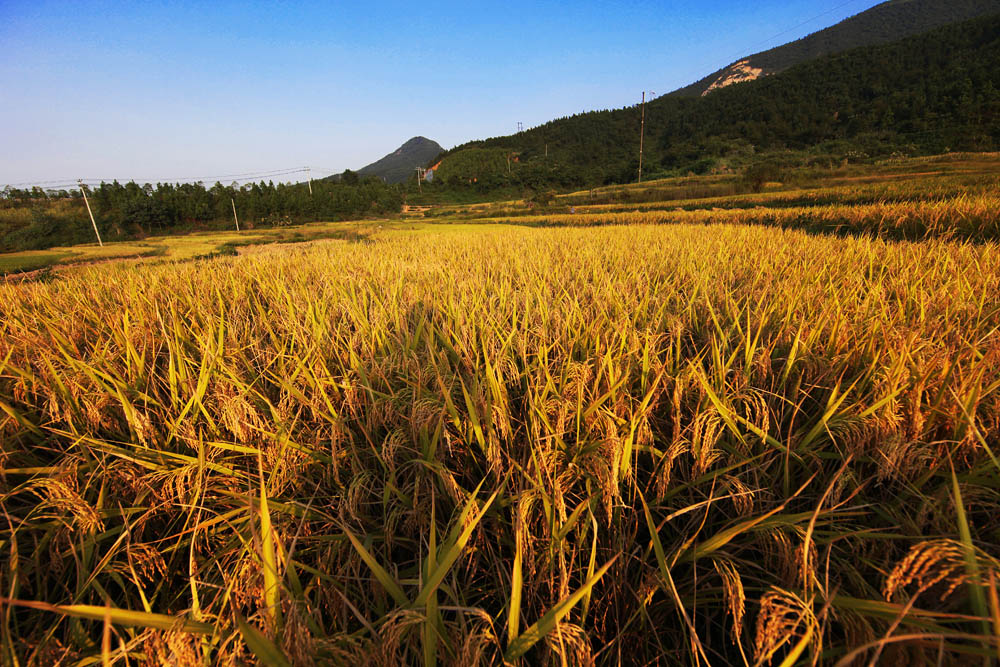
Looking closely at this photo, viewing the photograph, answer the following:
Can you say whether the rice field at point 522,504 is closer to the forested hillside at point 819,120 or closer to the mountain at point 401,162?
the forested hillside at point 819,120

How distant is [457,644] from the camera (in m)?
0.62

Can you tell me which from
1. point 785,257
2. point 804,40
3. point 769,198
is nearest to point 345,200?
point 769,198

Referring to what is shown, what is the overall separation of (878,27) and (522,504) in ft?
487

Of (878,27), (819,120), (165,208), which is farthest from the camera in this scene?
(878,27)

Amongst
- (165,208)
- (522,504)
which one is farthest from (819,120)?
(165,208)

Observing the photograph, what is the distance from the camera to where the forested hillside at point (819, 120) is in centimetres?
3609

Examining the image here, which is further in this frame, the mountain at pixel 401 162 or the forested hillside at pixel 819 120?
the mountain at pixel 401 162

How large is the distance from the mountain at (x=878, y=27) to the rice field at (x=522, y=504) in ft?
378

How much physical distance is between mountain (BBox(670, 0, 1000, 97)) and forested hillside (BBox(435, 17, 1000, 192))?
28085 millimetres

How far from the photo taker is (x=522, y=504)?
0.73 m

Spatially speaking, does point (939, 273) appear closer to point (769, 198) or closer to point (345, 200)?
point (769, 198)

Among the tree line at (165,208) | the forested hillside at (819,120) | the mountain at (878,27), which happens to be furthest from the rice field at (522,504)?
the mountain at (878,27)

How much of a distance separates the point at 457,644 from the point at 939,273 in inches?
143

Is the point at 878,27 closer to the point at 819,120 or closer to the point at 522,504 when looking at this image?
the point at 819,120
